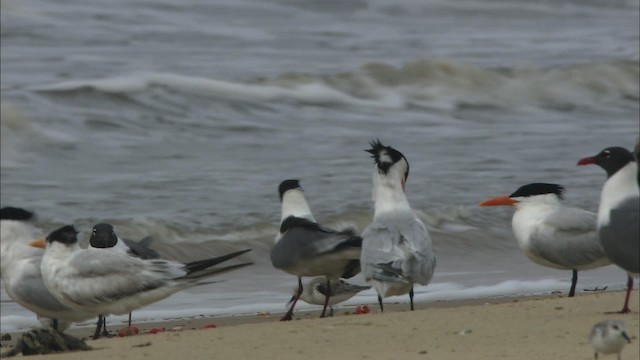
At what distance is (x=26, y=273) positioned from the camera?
8.52 meters

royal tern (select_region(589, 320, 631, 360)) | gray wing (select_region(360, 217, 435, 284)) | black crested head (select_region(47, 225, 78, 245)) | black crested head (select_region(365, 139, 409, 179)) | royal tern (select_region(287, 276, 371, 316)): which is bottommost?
royal tern (select_region(589, 320, 631, 360))

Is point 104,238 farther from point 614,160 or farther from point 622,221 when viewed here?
point 622,221

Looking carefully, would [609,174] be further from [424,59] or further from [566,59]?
[566,59]

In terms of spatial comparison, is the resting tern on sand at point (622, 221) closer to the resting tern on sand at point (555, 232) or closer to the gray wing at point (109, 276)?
the resting tern on sand at point (555, 232)

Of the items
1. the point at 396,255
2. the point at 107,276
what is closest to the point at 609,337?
the point at 396,255

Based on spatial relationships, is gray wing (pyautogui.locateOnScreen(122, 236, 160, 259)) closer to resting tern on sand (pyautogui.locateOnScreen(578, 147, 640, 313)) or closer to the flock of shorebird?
the flock of shorebird

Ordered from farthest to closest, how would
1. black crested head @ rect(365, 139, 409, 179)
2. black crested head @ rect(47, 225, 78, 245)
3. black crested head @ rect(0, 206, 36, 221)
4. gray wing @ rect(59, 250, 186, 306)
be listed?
1. black crested head @ rect(0, 206, 36, 221)
2. black crested head @ rect(365, 139, 409, 179)
3. black crested head @ rect(47, 225, 78, 245)
4. gray wing @ rect(59, 250, 186, 306)

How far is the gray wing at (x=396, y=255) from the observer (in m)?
8.05

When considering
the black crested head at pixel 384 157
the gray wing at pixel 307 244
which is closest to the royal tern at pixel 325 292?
the gray wing at pixel 307 244

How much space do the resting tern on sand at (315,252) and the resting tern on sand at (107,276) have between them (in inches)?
22.3

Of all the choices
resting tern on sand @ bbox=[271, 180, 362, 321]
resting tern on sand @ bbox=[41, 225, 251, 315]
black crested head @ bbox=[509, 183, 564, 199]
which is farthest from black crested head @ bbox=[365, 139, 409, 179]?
resting tern on sand @ bbox=[41, 225, 251, 315]

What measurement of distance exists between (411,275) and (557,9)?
21.0m

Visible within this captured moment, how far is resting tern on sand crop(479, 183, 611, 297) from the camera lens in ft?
28.0

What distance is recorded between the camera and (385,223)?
27.6 ft
